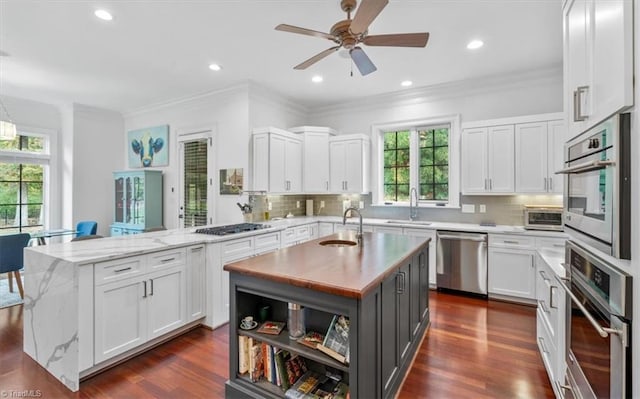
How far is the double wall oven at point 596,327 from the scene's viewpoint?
3.47 feet

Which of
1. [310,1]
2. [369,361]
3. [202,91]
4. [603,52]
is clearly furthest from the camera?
[202,91]

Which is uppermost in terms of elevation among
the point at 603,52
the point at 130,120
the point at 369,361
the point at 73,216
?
the point at 130,120

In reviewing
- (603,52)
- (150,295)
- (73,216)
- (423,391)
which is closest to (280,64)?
(150,295)

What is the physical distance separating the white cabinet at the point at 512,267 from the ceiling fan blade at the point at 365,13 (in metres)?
3.11

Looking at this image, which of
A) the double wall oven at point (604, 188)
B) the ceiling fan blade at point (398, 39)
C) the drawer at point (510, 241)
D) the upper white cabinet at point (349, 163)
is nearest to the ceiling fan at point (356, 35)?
the ceiling fan blade at point (398, 39)

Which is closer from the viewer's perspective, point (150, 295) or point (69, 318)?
point (69, 318)

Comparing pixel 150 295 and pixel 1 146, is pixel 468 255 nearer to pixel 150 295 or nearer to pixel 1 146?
pixel 150 295

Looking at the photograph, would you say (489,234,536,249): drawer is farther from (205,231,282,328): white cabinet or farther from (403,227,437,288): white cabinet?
(205,231,282,328): white cabinet

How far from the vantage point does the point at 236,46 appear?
3.48 metres

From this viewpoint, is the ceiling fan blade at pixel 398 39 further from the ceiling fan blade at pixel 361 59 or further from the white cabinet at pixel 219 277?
the white cabinet at pixel 219 277

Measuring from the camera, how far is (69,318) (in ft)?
7.25

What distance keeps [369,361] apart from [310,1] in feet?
9.29

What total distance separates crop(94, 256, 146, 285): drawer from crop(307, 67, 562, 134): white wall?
4.15 metres

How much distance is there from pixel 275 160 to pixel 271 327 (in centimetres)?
317
